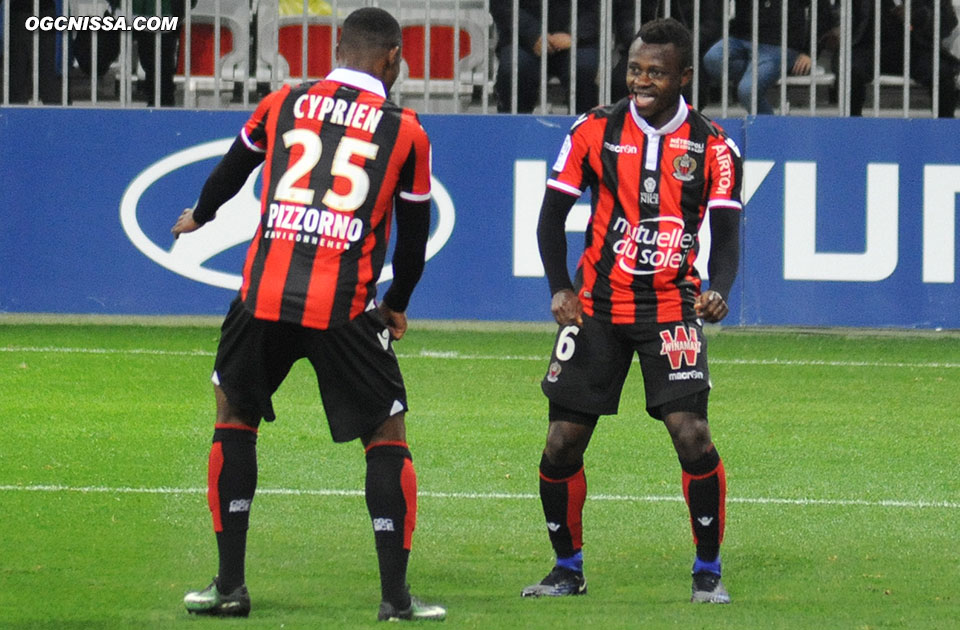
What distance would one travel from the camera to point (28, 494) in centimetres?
645

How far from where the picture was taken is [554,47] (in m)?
12.2

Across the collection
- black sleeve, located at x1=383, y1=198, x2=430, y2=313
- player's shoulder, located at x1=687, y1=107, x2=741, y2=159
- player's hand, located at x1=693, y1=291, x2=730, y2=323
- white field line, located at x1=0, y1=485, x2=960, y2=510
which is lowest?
white field line, located at x1=0, y1=485, x2=960, y2=510

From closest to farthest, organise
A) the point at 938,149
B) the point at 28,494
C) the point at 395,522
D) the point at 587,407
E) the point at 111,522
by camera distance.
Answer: the point at 395,522
the point at 587,407
the point at 111,522
the point at 28,494
the point at 938,149

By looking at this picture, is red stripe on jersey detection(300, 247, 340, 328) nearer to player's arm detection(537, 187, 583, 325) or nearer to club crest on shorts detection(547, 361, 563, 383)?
player's arm detection(537, 187, 583, 325)

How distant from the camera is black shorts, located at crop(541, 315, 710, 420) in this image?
197 inches

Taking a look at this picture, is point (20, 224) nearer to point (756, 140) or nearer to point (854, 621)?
point (756, 140)

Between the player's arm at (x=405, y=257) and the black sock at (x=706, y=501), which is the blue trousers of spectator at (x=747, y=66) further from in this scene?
the player's arm at (x=405, y=257)

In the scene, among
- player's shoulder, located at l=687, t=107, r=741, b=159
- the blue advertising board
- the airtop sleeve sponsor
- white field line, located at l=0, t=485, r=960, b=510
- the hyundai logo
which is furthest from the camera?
the airtop sleeve sponsor

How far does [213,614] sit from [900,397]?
18.6 feet

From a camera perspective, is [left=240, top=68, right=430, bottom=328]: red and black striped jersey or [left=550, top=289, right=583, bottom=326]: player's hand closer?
[left=240, top=68, right=430, bottom=328]: red and black striped jersey

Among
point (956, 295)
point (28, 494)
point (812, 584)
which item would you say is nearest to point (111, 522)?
point (28, 494)

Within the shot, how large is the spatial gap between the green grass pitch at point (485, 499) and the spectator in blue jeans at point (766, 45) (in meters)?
2.29

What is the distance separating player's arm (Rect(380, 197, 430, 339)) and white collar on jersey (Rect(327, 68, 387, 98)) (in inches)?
11.9

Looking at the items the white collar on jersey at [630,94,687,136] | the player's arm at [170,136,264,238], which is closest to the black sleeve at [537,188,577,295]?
the white collar on jersey at [630,94,687,136]
